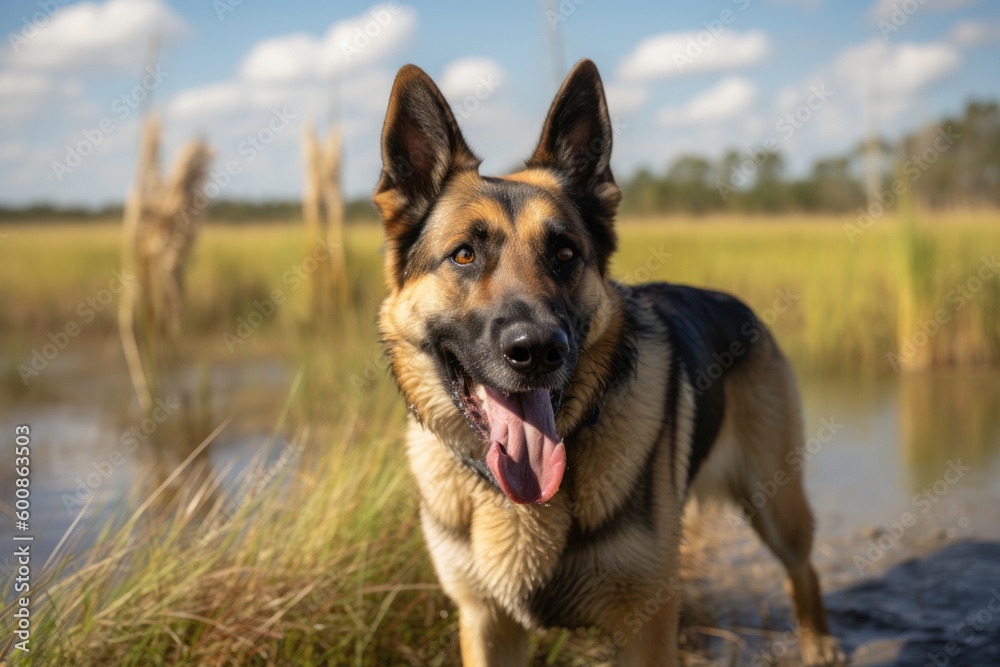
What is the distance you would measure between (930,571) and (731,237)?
10.0 m

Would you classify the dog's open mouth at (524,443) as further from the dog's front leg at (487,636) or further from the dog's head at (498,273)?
the dog's front leg at (487,636)

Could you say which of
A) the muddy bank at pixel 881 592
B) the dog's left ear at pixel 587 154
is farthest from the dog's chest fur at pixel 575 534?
the muddy bank at pixel 881 592

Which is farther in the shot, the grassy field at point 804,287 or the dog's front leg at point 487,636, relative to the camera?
the grassy field at point 804,287

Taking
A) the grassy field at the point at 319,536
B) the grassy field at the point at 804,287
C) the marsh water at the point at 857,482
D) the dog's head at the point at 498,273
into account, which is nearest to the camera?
the dog's head at the point at 498,273

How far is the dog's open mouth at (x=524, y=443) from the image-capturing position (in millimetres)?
2674

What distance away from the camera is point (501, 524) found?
2.88m

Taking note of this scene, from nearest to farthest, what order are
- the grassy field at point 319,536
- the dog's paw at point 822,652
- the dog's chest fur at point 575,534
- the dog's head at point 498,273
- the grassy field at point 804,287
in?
the dog's head at point 498,273
the dog's chest fur at point 575,534
the grassy field at point 319,536
the dog's paw at point 822,652
the grassy field at point 804,287

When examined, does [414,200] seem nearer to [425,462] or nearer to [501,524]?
[425,462]

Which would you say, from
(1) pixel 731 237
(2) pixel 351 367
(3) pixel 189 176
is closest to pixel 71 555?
(2) pixel 351 367

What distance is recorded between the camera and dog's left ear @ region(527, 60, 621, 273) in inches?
119

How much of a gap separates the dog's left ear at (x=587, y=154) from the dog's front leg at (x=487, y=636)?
4.24 feet

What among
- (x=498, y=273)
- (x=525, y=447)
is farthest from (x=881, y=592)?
(x=498, y=273)

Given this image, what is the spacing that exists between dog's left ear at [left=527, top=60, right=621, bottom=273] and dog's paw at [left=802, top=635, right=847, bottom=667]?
222 centimetres

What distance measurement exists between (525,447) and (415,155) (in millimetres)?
1161
